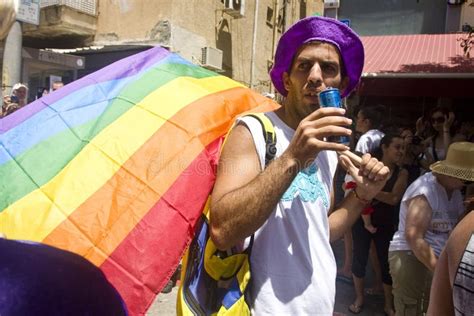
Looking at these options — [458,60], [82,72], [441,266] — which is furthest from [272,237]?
[82,72]

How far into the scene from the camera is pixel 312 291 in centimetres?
141

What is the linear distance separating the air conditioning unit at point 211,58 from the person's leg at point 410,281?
9.84 metres

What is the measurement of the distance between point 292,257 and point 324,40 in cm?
74

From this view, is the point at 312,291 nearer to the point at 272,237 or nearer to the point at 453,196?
the point at 272,237

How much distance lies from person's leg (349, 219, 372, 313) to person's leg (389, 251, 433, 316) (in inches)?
47.1

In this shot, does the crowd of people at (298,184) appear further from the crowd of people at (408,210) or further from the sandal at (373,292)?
the sandal at (373,292)

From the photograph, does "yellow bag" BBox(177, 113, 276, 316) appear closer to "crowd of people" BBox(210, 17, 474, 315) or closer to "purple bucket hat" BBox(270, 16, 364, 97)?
"crowd of people" BBox(210, 17, 474, 315)

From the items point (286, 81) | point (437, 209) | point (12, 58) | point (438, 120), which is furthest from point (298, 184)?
point (12, 58)

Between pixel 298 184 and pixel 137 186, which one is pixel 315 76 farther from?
pixel 137 186

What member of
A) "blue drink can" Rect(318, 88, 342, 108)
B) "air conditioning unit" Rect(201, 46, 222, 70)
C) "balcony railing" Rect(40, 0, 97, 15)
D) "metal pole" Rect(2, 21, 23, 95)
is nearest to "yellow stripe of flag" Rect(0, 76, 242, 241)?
"blue drink can" Rect(318, 88, 342, 108)

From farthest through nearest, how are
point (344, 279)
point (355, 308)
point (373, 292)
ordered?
1. point (344, 279)
2. point (373, 292)
3. point (355, 308)

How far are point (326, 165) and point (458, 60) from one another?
782 centimetres

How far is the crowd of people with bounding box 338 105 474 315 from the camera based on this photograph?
2808 millimetres

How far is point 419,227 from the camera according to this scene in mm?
2799
